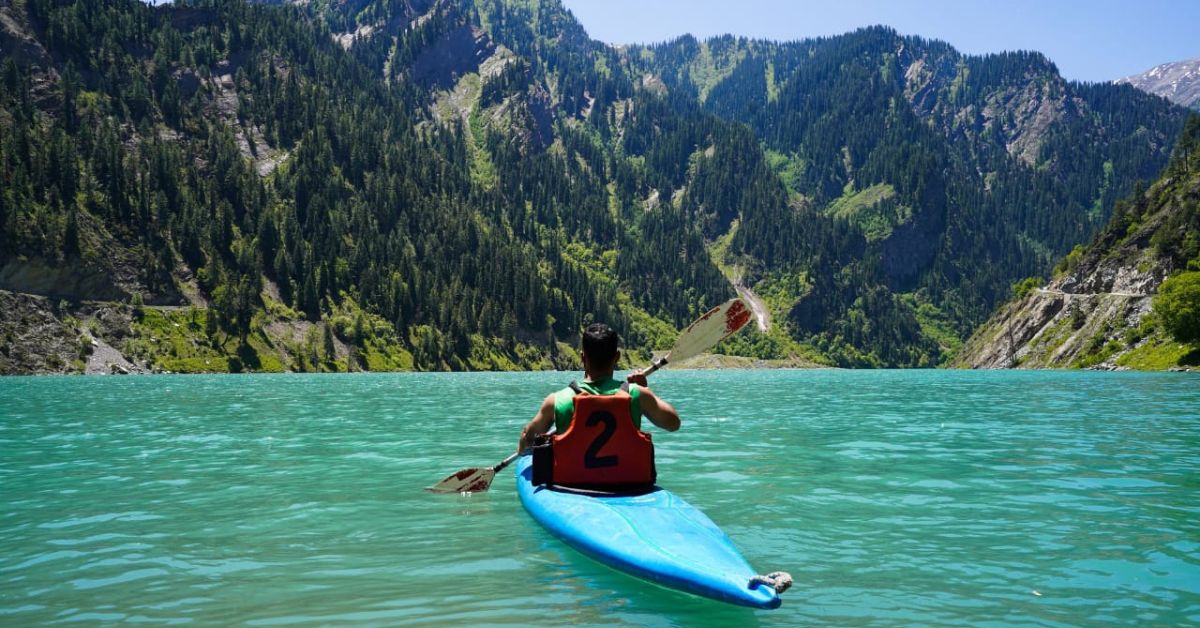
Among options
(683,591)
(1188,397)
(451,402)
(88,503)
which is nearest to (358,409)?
(451,402)

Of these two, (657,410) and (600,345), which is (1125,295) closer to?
(657,410)

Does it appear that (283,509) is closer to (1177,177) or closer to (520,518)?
(520,518)

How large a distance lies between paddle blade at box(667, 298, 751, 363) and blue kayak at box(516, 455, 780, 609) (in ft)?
15.3

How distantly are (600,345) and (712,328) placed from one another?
19.2ft

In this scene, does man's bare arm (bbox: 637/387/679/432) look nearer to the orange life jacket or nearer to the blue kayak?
the orange life jacket

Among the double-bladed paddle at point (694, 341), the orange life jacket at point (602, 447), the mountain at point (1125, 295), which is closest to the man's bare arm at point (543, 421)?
the orange life jacket at point (602, 447)

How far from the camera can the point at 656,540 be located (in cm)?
1153

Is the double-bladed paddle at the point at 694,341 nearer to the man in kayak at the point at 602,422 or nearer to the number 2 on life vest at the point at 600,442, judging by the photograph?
the man in kayak at the point at 602,422

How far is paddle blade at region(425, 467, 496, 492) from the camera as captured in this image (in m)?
18.3

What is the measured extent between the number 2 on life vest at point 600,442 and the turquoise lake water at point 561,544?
1458 mm

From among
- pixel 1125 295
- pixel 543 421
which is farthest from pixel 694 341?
pixel 1125 295

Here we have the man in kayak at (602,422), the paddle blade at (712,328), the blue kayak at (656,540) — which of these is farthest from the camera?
the paddle blade at (712,328)

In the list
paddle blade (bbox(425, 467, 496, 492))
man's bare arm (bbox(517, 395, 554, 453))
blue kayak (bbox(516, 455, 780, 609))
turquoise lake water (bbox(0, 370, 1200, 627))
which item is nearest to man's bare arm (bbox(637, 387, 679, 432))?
blue kayak (bbox(516, 455, 780, 609))

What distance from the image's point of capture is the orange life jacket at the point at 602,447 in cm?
1355
